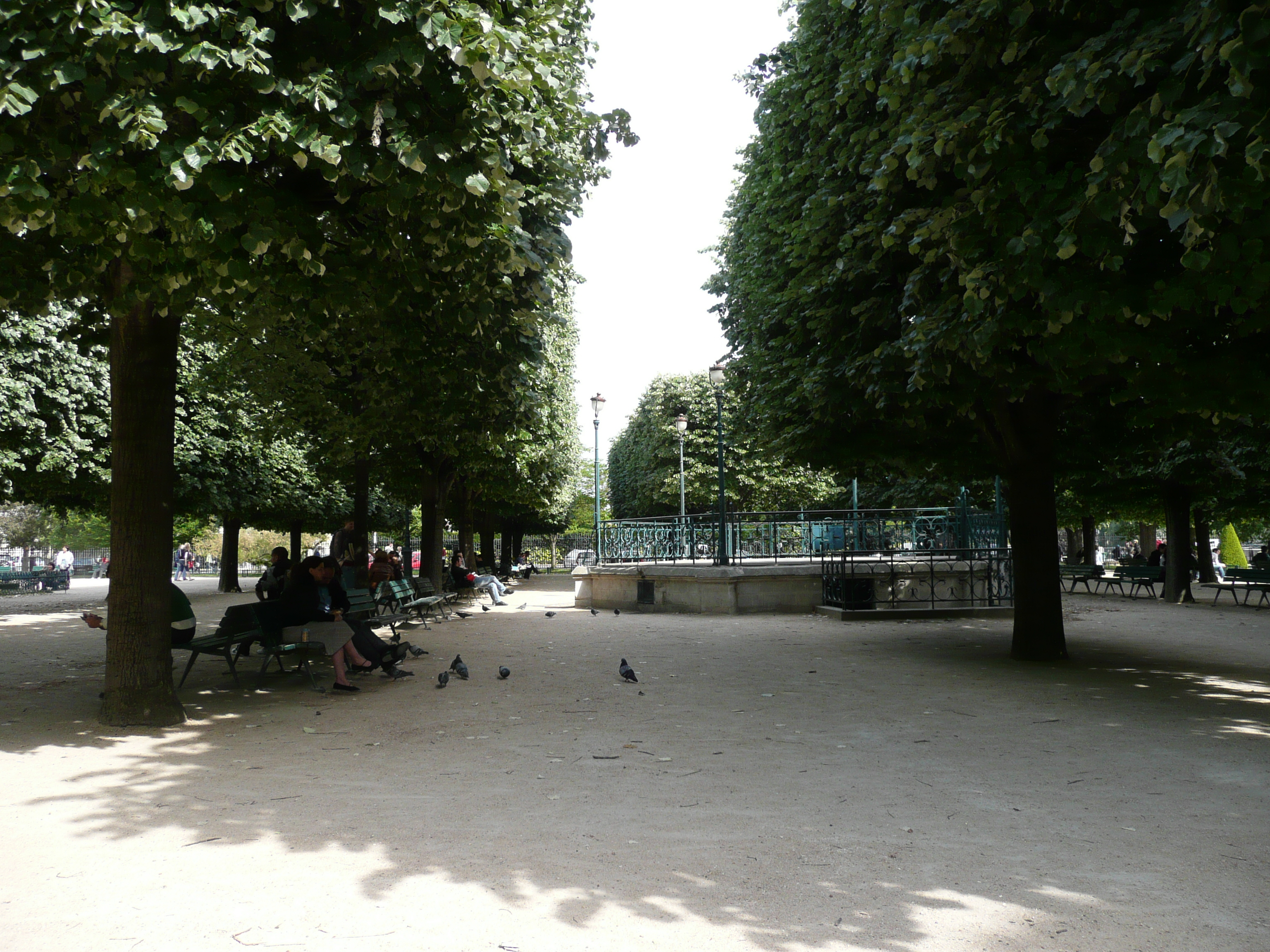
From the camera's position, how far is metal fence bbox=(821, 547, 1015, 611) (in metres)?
17.0

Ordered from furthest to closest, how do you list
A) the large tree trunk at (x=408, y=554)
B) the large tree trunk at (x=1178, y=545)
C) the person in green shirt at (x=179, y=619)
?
1. the large tree trunk at (x=408, y=554)
2. the large tree trunk at (x=1178, y=545)
3. the person in green shirt at (x=179, y=619)

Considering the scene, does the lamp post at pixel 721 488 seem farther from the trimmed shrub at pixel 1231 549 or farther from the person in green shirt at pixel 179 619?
the trimmed shrub at pixel 1231 549

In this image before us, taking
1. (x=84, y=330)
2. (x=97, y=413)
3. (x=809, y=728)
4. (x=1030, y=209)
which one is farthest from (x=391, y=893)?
(x=97, y=413)

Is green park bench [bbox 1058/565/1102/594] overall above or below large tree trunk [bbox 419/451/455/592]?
below

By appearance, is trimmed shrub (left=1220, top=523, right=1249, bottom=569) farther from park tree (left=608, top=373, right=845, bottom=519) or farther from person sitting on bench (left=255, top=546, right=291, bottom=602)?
person sitting on bench (left=255, top=546, right=291, bottom=602)

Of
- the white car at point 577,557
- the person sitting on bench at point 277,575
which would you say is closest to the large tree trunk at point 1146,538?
the white car at point 577,557

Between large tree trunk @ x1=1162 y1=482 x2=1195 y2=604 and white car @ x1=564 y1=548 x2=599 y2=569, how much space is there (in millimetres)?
20065

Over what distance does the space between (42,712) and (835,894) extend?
24.0 ft

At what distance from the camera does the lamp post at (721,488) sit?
18.1 m

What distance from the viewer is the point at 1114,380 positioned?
9.29 meters

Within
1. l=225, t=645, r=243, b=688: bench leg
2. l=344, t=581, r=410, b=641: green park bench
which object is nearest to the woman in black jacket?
l=225, t=645, r=243, b=688: bench leg

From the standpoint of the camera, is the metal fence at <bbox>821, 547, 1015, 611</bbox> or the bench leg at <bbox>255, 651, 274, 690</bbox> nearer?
the bench leg at <bbox>255, 651, 274, 690</bbox>

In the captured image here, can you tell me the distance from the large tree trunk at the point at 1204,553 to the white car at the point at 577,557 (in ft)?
69.4

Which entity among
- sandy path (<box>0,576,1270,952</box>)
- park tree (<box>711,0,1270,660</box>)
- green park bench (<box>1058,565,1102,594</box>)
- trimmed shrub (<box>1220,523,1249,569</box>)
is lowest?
sandy path (<box>0,576,1270,952</box>)
